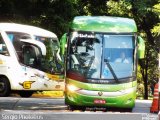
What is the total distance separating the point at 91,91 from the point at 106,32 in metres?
2.07

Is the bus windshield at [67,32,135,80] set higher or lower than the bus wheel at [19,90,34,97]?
higher

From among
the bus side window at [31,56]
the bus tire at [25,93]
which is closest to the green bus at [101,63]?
the bus side window at [31,56]

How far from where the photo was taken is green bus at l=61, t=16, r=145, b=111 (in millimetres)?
16797

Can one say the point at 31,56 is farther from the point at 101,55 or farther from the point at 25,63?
the point at 101,55

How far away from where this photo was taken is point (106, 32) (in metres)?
17.5

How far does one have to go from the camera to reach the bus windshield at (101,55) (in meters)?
17.0

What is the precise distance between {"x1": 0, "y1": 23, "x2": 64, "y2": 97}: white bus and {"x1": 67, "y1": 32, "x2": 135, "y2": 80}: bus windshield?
22.7 feet

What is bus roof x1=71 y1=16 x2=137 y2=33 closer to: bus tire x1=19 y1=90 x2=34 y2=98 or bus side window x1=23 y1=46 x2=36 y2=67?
bus side window x1=23 y1=46 x2=36 y2=67

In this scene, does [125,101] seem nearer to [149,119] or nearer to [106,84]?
[106,84]

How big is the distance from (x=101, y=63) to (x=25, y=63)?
25.1 feet

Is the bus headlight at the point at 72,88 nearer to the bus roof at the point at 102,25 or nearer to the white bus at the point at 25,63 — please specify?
the bus roof at the point at 102,25

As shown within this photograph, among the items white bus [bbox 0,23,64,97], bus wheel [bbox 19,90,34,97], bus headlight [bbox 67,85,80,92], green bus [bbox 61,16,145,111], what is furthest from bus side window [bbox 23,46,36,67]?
bus headlight [bbox 67,85,80,92]

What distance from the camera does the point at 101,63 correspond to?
1705cm

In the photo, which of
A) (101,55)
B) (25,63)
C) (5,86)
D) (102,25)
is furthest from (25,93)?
(101,55)
